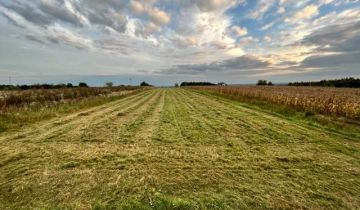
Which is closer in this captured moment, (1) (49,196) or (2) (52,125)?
(1) (49,196)

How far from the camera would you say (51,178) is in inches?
180

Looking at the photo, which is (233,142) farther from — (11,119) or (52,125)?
(11,119)

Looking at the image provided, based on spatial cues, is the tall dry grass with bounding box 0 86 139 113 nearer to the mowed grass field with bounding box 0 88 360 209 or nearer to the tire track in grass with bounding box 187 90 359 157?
the mowed grass field with bounding box 0 88 360 209

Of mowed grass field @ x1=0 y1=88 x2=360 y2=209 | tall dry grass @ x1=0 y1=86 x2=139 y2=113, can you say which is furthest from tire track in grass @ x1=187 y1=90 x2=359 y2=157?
tall dry grass @ x1=0 y1=86 x2=139 y2=113

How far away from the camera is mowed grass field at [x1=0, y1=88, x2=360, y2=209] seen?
373 centimetres

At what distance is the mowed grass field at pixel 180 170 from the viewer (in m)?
3.73

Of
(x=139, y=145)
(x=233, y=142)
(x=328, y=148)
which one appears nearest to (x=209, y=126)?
(x=233, y=142)

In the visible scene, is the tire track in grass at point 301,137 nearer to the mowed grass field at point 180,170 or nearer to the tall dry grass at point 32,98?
the mowed grass field at point 180,170

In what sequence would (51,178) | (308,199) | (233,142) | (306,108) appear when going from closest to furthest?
1. (308,199)
2. (51,178)
3. (233,142)
4. (306,108)

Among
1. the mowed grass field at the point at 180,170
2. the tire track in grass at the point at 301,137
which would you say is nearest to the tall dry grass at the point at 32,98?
the mowed grass field at the point at 180,170

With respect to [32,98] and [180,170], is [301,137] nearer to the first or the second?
[180,170]

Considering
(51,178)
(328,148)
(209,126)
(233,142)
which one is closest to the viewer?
(51,178)

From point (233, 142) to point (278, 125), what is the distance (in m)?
3.59

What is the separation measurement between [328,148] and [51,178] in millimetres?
6956
